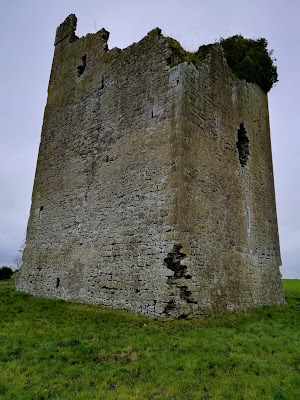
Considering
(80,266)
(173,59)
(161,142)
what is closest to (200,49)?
(173,59)

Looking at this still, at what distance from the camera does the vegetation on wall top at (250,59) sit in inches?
521

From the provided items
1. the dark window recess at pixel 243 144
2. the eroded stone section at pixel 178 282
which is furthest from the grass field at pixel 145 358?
the dark window recess at pixel 243 144

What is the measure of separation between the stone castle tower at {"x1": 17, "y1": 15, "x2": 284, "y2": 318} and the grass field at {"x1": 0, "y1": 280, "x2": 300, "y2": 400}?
0.95 metres

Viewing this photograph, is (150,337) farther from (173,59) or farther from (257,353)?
(173,59)

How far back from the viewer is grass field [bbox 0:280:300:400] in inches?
185

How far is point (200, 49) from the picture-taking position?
1126 centimetres

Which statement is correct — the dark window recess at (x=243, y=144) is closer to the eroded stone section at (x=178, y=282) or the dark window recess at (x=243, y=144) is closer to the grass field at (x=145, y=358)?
the eroded stone section at (x=178, y=282)

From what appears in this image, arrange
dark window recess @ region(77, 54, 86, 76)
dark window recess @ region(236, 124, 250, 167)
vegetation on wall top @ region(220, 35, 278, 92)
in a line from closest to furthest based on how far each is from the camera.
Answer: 1. dark window recess @ region(236, 124, 250, 167)
2. vegetation on wall top @ region(220, 35, 278, 92)
3. dark window recess @ region(77, 54, 86, 76)

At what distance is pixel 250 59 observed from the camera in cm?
1343

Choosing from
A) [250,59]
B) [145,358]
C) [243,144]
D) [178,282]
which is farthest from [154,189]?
[250,59]

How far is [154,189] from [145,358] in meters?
4.54

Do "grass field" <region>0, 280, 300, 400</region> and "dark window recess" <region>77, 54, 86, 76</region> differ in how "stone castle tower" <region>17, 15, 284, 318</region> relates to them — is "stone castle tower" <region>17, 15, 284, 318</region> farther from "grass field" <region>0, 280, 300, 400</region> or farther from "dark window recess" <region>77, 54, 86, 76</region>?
"grass field" <region>0, 280, 300, 400</region>

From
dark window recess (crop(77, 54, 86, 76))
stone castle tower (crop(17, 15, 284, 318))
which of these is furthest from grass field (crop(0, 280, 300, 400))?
dark window recess (crop(77, 54, 86, 76))

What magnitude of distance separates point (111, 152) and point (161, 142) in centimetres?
241
